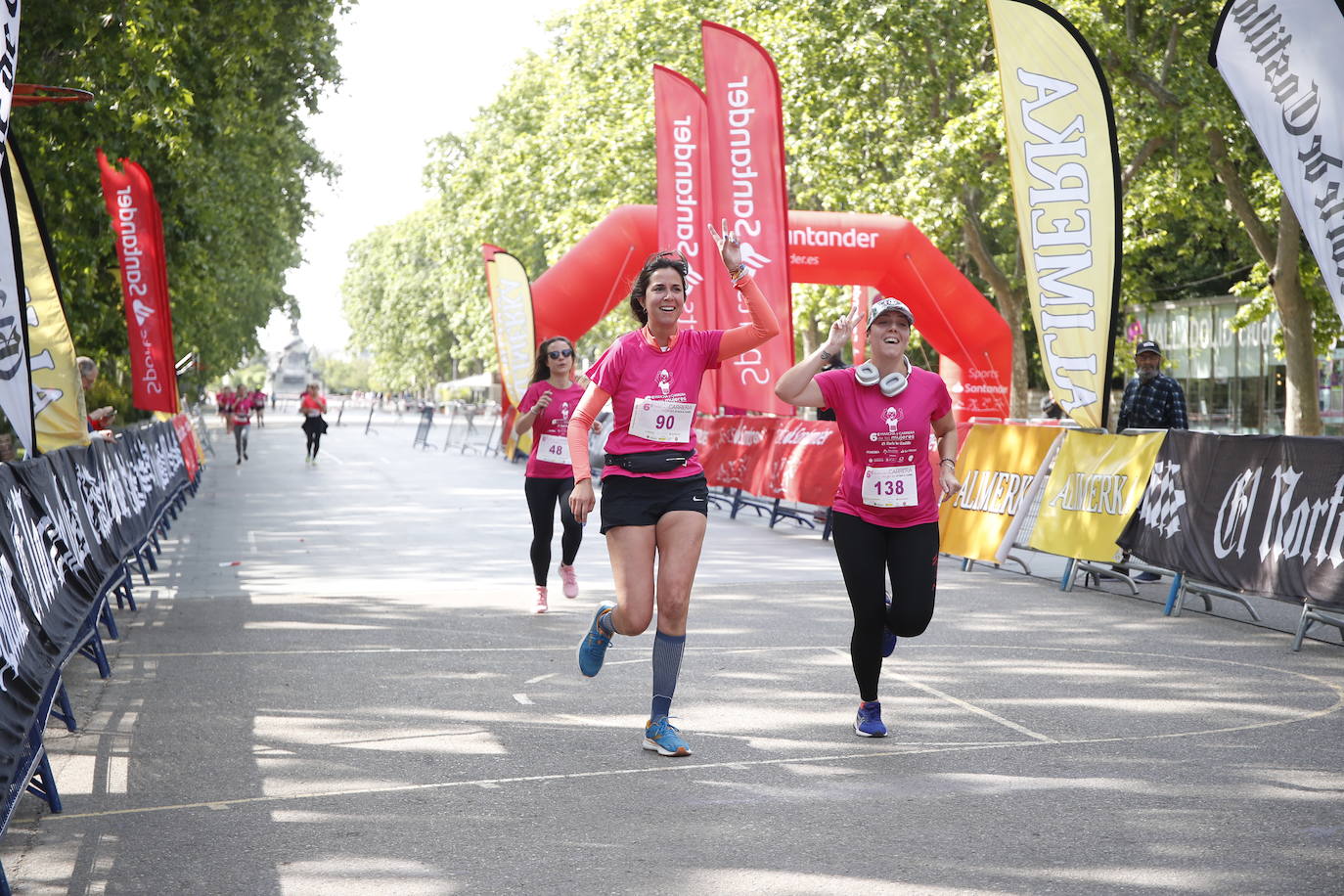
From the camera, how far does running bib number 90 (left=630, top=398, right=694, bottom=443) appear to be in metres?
6.31

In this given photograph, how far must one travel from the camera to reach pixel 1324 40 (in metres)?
8.03

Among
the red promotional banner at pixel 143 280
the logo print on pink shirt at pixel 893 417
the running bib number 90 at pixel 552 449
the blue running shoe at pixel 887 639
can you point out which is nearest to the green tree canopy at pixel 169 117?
the red promotional banner at pixel 143 280

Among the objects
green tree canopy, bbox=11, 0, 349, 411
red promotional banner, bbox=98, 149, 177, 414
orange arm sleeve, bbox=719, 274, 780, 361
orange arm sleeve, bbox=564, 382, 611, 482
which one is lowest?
orange arm sleeve, bbox=564, 382, 611, 482

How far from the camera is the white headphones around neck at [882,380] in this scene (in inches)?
256

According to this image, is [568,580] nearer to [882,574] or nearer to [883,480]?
[882,574]

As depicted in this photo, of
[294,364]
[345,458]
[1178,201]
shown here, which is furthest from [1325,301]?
Result: [294,364]

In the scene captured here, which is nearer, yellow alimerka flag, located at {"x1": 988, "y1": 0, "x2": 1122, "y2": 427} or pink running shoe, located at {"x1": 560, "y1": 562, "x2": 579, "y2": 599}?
pink running shoe, located at {"x1": 560, "y1": 562, "x2": 579, "y2": 599}

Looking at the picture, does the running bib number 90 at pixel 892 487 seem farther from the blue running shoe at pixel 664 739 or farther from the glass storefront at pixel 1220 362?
the glass storefront at pixel 1220 362

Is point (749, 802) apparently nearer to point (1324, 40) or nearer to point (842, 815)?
point (842, 815)

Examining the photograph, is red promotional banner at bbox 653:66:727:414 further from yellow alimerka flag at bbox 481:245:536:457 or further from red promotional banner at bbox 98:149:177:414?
yellow alimerka flag at bbox 481:245:536:457

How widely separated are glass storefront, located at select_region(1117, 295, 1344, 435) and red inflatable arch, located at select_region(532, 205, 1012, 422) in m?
15.3

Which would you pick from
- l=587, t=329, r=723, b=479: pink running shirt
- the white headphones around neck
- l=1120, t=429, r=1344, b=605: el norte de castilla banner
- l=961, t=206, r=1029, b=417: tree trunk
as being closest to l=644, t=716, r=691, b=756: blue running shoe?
l=587, t=329, r=723, b=479: pink running shirt

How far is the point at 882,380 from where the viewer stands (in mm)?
6539

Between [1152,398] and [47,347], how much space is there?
28.4ft
